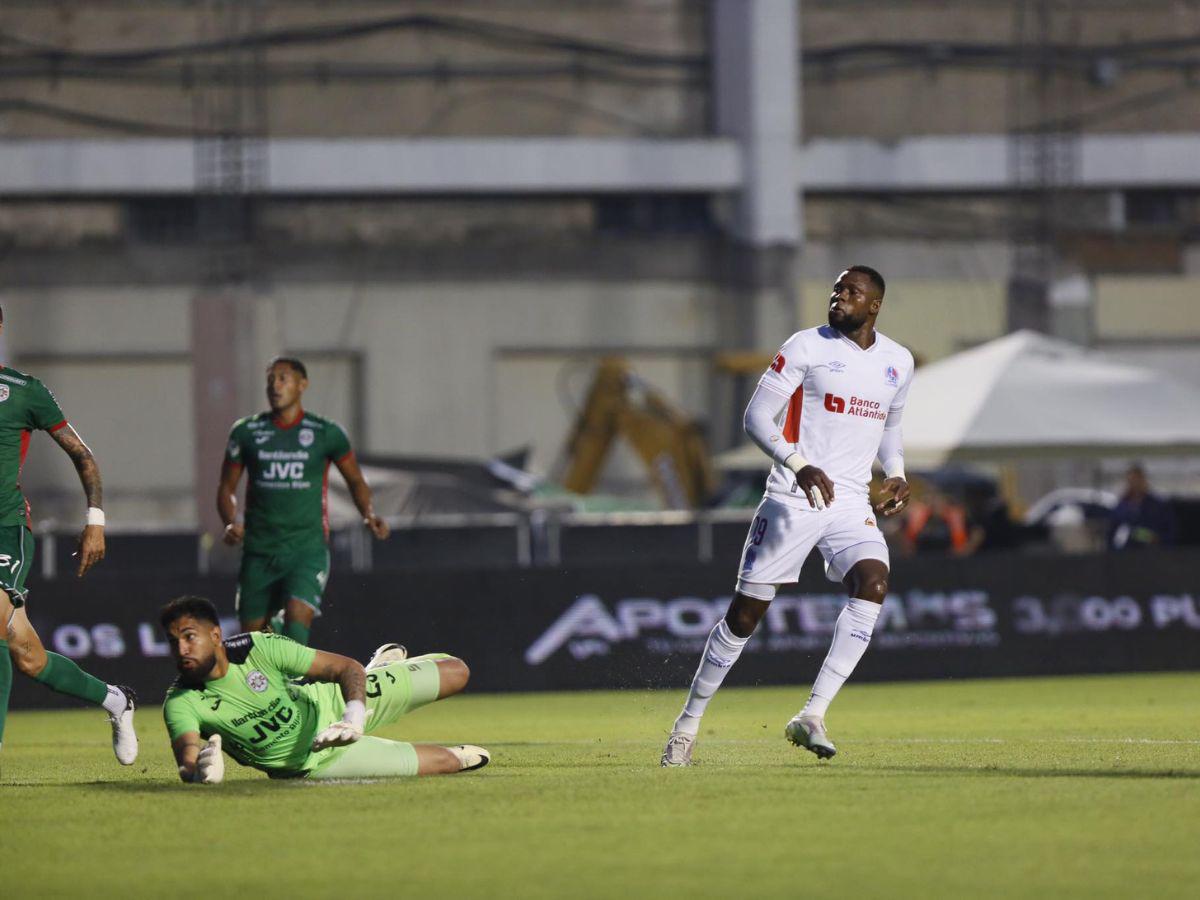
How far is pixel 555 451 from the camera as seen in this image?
4038 centimetres

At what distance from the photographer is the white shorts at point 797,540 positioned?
31.9 feet

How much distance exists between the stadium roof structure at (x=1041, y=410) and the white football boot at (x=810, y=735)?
12392mm

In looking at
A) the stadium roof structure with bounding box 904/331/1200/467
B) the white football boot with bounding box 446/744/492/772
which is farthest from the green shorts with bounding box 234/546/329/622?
the stadium roof structure with bounding box 904/331/1200/467

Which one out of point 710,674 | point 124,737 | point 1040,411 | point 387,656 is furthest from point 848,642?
point 1040,411

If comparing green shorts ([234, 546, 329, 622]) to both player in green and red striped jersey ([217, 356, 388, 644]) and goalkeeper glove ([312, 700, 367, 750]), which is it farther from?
goalkeeper glove ([312, 700, 367, 750])

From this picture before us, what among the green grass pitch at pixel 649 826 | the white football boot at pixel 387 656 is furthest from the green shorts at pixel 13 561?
the white football boot at pixel 387 656

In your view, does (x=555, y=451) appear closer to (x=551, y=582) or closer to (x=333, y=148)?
(x=333, y=148)

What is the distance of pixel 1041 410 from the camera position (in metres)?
22.0

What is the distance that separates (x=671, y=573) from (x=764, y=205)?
20876 millimetres

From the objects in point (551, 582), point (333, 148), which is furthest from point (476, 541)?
point (333, 148)

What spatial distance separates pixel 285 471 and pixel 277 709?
408 centimetres

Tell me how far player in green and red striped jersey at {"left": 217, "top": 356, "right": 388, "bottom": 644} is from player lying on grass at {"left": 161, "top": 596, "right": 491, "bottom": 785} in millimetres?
3399

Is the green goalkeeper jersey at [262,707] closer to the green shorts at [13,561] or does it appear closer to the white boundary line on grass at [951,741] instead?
the green shorts at [13,561]

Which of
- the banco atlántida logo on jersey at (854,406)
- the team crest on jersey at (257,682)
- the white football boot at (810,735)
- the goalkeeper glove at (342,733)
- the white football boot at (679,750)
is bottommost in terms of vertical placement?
the white football boot at (679,750)
